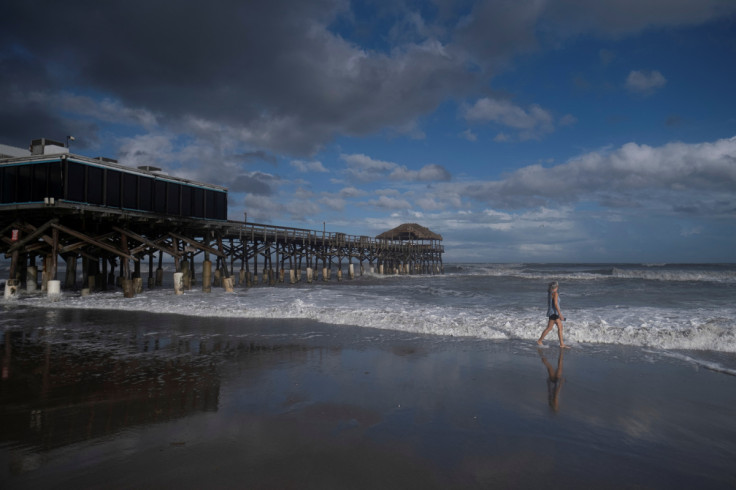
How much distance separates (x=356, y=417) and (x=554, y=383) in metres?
3.16

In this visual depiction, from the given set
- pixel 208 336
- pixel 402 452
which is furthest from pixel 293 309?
pixel 402 452

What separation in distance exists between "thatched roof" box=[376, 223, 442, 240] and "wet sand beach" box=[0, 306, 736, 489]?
5129cm

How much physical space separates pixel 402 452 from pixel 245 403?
2135 millimetres

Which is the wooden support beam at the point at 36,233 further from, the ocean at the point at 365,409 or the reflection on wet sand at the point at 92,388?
the reflection on wet sand at the point at 92,388

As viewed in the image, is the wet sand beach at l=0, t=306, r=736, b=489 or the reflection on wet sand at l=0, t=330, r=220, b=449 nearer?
the wet sand beach at l=0, t=306, r=736, b=489

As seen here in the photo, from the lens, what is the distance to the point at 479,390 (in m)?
5.39

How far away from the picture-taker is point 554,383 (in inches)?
227

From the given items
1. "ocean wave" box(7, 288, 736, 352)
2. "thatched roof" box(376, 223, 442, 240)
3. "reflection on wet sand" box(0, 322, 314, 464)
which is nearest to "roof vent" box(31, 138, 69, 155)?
"ocean wave" box(7, 288, 736, 352)

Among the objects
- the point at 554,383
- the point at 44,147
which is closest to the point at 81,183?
the point at 44,147

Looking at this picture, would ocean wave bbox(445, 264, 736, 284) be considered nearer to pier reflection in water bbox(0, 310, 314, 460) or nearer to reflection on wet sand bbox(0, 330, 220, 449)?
pier reflection in water bbox(0, 310, 314, 460)

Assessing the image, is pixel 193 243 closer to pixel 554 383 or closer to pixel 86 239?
pixel 86 239

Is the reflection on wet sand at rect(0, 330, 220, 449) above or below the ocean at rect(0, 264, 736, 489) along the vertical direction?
above

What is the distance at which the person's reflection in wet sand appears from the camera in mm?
4941

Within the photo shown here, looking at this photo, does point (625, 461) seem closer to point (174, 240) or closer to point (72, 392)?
point (72, 392)
